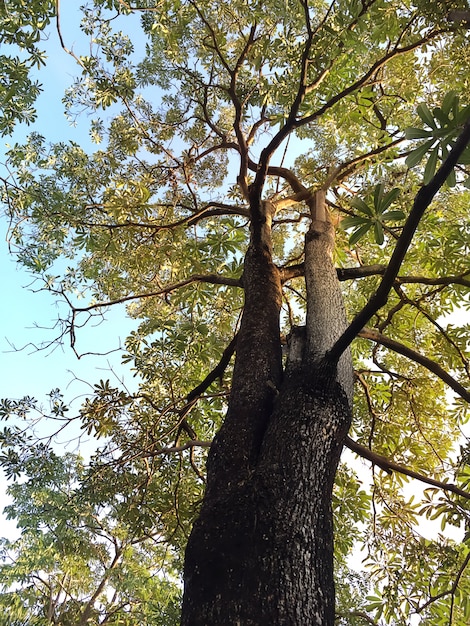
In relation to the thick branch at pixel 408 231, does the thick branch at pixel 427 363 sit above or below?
above

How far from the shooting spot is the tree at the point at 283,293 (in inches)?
52.7

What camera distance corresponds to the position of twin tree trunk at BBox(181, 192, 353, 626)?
1135 mm

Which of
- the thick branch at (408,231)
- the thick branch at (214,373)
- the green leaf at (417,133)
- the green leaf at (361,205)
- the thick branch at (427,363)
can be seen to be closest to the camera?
the thick branch at (408,231)

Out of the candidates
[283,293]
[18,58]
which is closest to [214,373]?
[283,293]

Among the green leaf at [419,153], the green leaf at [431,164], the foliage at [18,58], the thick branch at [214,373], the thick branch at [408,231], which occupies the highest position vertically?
the foliage at [18,58]

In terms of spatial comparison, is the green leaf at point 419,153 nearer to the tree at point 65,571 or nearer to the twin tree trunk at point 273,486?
the twin tree trunk at point 273,486

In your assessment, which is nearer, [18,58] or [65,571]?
[18,58]

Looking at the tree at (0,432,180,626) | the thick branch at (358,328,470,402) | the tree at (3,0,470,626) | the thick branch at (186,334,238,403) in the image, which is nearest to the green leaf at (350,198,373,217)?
the tree at (3,0,470,626)

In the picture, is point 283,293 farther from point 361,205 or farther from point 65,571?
point 65,571

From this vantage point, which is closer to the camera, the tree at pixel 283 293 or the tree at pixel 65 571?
the tree at pixel 283 293

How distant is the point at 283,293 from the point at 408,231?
2617 millimetres

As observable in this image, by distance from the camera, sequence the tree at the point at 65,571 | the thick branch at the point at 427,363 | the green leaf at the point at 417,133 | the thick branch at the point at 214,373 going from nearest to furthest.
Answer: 1. the green leaf at the point at 417,133
2. the thick branch at the point at 427,363
3. the thick branch at the point at 214,373
4. the tree at the point at 65,571

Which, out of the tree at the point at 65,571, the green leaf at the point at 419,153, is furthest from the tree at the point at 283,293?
the tree at the point at 65,571

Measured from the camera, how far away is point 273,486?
1382 millimetres
